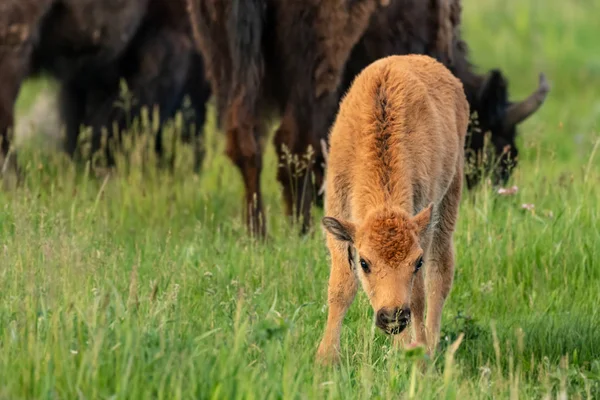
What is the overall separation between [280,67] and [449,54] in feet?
4.08

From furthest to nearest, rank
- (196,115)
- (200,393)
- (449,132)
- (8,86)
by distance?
1. (196,115)
2. (8,86)
3. (449,132)
4. (200,393)

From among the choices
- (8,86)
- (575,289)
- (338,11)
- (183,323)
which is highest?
(338,11)

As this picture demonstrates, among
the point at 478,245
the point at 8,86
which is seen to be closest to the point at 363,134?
the point at 478,245

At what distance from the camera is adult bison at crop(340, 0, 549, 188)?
6.98 m

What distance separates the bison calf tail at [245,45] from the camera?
651 centimetres

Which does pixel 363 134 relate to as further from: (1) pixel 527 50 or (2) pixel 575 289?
(1) pixel 527 50

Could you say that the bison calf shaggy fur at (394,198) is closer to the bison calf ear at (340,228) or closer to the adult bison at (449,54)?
the bison calf ear at (340,228)

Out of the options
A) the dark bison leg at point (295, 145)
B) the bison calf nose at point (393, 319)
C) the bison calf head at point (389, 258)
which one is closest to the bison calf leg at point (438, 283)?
the bison calf head at point (389, 258)

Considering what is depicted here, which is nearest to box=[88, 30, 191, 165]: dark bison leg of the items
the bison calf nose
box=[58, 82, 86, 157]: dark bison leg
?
box=[58, 82, 86, 157]: dark bison leg

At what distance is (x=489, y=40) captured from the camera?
16.6 meters

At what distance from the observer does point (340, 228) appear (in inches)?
159

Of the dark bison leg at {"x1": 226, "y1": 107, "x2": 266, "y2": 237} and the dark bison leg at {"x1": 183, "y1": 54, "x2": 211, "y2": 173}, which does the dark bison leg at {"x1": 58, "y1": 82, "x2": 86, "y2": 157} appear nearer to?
the dark bison leg at {"x1": 183, "y1": 54, "x2": 211, "y2": 173}

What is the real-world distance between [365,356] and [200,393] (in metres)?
0.79

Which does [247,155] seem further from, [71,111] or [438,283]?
[71,111]
